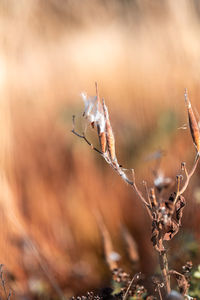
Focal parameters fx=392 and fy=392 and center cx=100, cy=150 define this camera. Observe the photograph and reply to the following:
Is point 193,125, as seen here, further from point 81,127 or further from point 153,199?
point 81,127

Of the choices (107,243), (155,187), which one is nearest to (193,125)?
(155,187)

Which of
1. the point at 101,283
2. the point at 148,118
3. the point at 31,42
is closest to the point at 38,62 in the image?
the point at 31,42

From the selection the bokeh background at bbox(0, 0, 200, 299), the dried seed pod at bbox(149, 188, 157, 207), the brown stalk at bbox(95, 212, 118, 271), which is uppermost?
the bokeh background at bbox(0, 0, 200, 299)

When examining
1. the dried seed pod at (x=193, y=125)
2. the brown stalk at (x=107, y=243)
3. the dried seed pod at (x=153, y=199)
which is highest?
the brown stalk at (x=107, y=243)

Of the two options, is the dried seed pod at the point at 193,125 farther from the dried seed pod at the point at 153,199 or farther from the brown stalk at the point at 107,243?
the brown stalk at the point at 107,243

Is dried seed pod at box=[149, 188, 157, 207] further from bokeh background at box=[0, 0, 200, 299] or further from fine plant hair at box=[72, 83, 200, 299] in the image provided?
bokeh background at box=[0, 0, 200, 299]

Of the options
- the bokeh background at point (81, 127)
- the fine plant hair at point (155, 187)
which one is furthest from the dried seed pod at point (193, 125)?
the bokeh background at point (81, 127)

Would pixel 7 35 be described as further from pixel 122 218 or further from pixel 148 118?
pixel 122 218

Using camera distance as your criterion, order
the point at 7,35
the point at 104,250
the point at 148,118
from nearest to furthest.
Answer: the point at 104,250
the point at 148,118
the point at 7,35

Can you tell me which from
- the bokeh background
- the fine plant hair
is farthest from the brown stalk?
the fine plant hair
